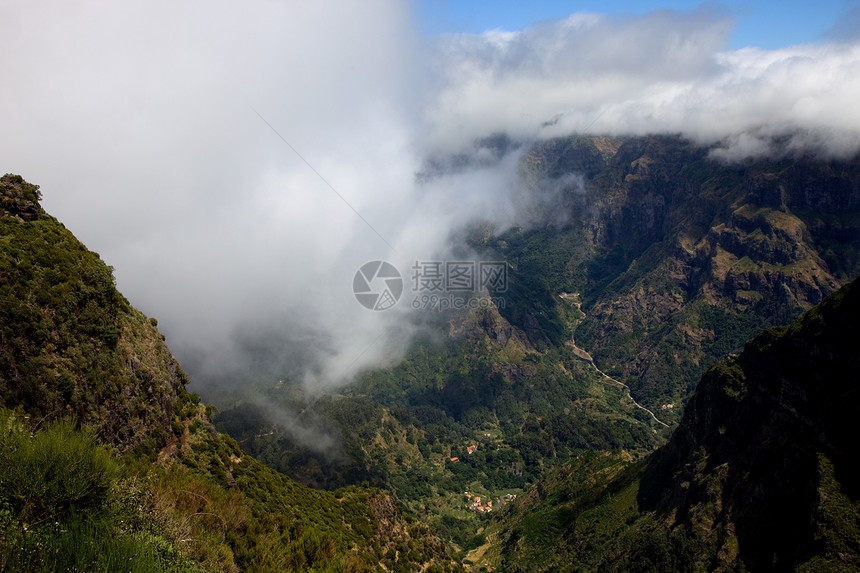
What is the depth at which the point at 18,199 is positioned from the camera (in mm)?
27250

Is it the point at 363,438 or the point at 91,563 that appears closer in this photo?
the point at 91,563

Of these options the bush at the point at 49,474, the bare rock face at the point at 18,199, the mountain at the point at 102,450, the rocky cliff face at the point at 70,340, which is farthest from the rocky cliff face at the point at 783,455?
the bare rock face at the point at 18,199

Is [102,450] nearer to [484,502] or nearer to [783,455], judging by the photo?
[783,455]

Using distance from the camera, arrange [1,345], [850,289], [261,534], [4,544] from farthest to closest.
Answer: [850,289]
[261,534]
[1,345]
[4,544]

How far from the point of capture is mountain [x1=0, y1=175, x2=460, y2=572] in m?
11.8

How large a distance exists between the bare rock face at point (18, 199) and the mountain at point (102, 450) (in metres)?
0.07

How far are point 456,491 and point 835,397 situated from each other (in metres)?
164

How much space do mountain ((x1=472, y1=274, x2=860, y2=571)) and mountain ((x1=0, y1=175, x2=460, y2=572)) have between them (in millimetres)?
53723

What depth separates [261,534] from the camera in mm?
22984

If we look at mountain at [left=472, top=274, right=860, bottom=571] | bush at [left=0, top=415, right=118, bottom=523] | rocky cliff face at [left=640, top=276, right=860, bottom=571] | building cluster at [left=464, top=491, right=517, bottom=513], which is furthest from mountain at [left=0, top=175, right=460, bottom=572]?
building cluster at [left=464, top=491, right=517, bottom=513]

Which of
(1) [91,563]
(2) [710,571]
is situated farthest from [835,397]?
(1) [91,563]

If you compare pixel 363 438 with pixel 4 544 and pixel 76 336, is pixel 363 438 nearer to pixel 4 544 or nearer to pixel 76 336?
pixel 76 336

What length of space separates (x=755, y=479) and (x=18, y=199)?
9175 centimetres

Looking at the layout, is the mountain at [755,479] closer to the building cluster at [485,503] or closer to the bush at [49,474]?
the bush at [49,474]
